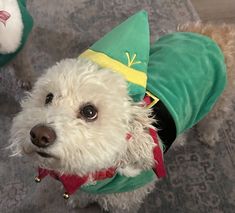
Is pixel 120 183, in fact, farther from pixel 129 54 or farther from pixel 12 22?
pixel 12 22

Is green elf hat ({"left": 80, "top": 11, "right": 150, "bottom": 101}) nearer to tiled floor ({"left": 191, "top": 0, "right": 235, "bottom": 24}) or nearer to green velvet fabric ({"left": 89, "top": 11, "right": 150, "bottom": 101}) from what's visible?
green velvet fabric ({"left": 89, "top": 11, "right": 150, "bottom": 101})

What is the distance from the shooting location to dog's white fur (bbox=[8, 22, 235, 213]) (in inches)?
27.7

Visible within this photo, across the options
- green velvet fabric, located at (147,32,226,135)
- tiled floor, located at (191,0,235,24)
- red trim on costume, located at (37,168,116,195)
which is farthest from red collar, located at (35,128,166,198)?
tiled floor, located at (191,0,235,24)

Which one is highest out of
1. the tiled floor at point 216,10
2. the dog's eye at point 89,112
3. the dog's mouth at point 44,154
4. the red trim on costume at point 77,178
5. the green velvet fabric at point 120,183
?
the dog's eye at point 89,112

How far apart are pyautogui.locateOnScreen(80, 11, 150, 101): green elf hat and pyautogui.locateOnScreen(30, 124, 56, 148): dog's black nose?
197 mm

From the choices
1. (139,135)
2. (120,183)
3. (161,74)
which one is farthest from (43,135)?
(161,74)

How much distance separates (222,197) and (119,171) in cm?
58

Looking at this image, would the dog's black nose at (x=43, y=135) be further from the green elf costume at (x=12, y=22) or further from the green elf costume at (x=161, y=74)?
the green elf costume at (x=12, y=22)

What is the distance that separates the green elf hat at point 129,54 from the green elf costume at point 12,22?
43 centimetres

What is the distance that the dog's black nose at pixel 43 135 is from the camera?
2.22 feet

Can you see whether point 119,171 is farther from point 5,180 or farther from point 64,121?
point 5,180

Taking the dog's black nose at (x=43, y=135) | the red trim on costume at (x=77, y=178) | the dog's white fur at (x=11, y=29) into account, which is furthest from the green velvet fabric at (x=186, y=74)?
the dog's white fur at (x=11, y=29)

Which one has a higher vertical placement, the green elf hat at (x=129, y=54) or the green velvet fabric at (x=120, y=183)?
the green elf hat at (x=129, y=54)

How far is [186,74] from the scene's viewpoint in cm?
99
